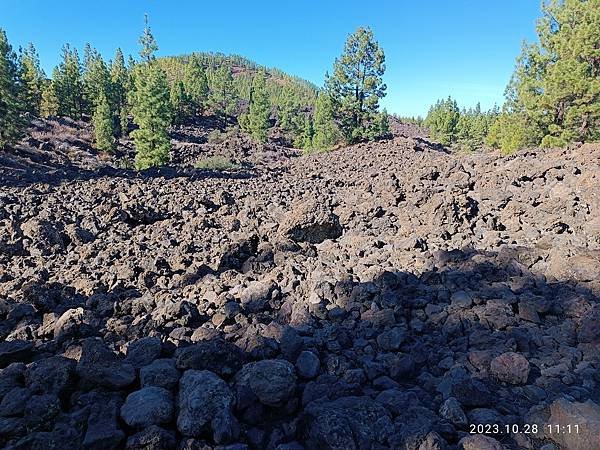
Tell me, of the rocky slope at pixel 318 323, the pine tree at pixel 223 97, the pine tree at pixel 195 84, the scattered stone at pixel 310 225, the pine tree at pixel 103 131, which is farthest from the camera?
the pine tree at pixel 223 97

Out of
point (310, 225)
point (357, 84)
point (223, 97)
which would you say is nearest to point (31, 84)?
point (223, 97)

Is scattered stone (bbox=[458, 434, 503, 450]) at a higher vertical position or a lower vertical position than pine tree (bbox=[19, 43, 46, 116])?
A: lower

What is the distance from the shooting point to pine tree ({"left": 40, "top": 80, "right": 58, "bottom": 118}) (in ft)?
157

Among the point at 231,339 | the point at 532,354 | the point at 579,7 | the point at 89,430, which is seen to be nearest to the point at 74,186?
the point at 231,339

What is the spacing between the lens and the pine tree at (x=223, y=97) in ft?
217

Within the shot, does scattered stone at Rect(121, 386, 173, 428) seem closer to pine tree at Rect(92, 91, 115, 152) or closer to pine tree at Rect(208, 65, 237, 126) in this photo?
pine tree at Rect(92, 91, 115, 152)

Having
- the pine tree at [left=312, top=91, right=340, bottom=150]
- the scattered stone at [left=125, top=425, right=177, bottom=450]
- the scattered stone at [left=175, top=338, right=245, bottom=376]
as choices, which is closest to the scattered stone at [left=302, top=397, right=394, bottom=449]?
the scattered stone at [left=175, top=338, right=245, bottom=376]

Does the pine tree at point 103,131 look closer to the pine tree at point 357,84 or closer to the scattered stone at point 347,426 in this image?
the pine tree at point 357,84

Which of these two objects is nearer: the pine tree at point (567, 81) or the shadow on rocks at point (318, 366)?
the shadow on rocks at point (318, 366)

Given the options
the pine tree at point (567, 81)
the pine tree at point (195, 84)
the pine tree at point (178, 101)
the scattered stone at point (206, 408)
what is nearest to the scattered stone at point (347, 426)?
the scattered stone at point (206, 408)

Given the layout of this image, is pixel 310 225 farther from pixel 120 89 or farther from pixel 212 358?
pixel 120 89

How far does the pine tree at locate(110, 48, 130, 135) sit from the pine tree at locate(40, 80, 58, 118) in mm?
6380

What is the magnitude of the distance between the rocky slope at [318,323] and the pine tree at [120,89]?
4200 cm

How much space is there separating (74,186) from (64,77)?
145 feet
